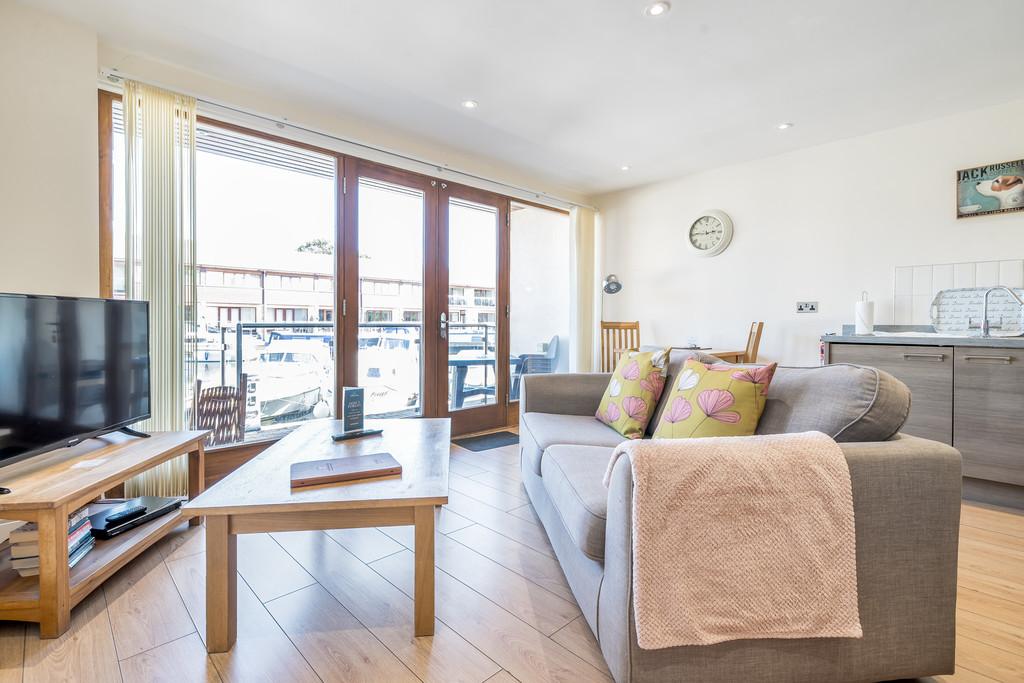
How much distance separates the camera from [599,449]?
1793mm

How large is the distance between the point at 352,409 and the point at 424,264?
1.85m

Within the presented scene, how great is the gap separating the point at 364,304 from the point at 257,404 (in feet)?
3.15

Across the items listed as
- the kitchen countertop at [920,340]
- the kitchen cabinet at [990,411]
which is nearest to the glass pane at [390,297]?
the kitchen countertop at [920,340]

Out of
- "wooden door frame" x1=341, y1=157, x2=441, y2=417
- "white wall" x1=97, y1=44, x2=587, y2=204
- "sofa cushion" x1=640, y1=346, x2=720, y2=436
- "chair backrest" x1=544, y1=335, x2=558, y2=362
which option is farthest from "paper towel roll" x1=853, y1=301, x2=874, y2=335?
"wooden door frame" x1=341, y1=157, x2=441, y2=417

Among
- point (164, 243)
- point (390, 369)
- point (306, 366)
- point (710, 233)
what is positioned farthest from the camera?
point (710, 233)

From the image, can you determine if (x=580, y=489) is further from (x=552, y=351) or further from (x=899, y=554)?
(x=552, y=351)

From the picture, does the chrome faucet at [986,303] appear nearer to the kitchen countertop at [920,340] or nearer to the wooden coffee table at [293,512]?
the kitchen countertop at [920,340]

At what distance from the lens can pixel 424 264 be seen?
12.0 feet

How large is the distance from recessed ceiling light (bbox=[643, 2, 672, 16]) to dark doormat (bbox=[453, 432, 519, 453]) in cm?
284

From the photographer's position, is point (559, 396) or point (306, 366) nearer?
point (559, 396)

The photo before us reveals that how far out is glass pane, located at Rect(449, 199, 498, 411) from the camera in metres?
3.89

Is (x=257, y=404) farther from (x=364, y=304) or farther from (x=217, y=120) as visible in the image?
(x=217, y=120)

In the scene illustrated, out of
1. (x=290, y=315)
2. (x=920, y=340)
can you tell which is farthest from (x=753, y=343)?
(x=290, y=315)

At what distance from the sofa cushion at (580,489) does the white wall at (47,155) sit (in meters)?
2.33
